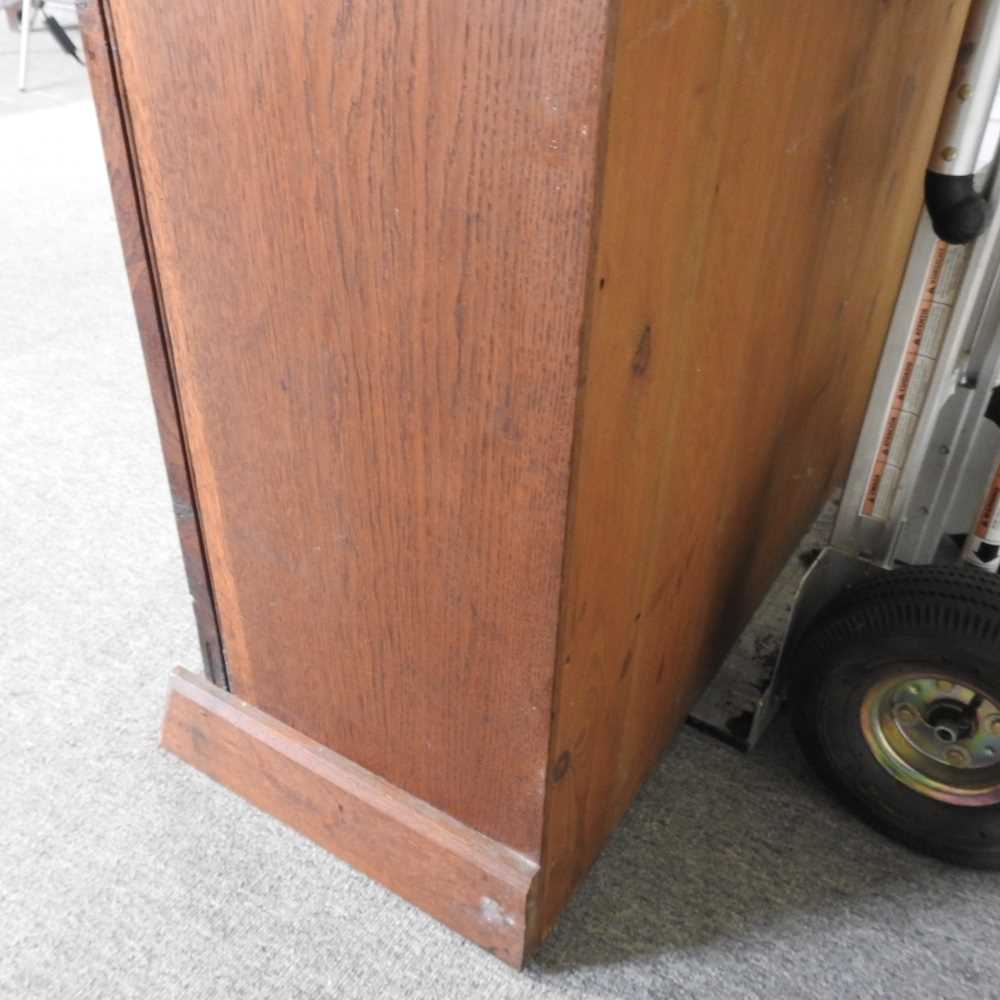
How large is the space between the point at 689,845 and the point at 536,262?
2.53 ft

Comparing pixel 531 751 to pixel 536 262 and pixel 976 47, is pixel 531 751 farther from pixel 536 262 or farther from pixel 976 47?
pixel 976 47

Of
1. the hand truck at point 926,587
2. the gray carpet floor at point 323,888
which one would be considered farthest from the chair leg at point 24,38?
the hand truck at point 926,587

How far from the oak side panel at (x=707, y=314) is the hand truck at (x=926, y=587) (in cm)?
10

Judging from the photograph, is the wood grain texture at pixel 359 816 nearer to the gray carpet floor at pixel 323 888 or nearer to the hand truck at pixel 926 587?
the gray carpet floor at pixel 323 888

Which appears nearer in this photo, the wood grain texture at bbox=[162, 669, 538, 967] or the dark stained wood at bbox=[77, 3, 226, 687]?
the dark stained wood at bbox=[77, 3, 226, 687]

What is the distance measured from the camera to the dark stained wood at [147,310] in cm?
80

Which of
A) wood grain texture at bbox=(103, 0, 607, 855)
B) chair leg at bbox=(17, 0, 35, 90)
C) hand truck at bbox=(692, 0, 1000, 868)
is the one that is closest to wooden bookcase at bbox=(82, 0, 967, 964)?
wood grain texture at bbox=(103, 0, 607, 855)

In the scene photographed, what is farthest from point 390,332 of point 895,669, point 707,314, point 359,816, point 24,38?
point 24,38

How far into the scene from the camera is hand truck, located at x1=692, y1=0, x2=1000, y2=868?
1.02 metres

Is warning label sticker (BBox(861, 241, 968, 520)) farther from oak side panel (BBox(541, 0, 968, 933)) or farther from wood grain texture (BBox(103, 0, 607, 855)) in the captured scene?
wood grain texture (BBox(103, 0, 607, 855))

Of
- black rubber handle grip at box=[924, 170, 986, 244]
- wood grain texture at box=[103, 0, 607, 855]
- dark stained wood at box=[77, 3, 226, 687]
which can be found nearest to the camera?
wood grain texture at box=[103, 0, 607, 855]

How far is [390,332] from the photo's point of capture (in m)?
0.75

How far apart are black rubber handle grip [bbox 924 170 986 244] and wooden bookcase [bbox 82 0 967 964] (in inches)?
3.9

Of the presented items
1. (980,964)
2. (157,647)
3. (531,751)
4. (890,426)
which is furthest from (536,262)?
(157,647)
